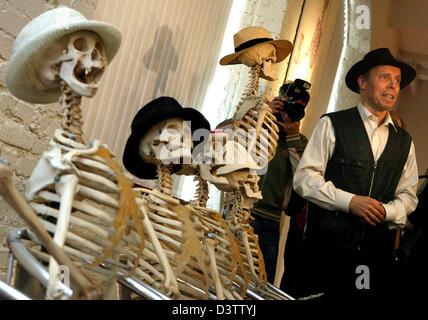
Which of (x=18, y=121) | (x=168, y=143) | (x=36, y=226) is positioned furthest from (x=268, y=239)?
(x=36, y=226)

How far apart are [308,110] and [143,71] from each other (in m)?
2.92

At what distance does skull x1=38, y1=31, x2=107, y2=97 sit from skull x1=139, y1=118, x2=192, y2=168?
17.5 inches

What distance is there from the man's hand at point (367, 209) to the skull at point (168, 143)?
3.23 ft

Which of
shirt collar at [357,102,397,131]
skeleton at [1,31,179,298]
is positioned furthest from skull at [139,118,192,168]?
shirt collar at [357,102,397,131]

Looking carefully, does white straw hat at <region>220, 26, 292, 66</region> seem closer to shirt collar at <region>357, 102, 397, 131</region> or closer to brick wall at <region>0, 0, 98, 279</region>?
shirt collar at <region>357, 102, 397, 131</region>

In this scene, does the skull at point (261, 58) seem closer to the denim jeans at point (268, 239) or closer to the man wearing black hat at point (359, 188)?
the man wearing black hat at point (359, 188)

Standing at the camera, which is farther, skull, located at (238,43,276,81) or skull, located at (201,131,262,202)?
skull, located at (238,43,276,81)

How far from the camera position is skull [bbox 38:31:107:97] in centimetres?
176

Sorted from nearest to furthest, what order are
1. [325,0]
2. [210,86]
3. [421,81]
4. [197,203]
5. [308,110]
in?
[197,203], [210,86], [325,0], [308,110], [421,81]

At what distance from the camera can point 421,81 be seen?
312 inches

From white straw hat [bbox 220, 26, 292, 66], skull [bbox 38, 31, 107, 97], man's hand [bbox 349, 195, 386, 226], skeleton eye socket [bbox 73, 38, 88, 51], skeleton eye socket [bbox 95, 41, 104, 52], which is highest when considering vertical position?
white straw hat [bbox 220, 26, 292, 66]

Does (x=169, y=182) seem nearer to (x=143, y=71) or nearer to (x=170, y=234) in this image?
(x=170, y=234)

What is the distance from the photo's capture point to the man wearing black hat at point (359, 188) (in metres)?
2.95
